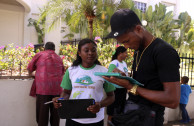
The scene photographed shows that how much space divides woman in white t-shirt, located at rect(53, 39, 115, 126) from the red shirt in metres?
1.45

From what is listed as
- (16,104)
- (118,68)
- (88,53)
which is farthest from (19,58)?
(88,53)

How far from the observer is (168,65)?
4.44 ft

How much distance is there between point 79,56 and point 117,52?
2005 mm

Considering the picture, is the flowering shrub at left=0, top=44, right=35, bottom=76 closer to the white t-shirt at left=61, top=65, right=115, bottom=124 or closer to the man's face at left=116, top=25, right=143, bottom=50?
the white t-shirt at left=61, top=65, right=115, bottom=124

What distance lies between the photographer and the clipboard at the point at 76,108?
202cm

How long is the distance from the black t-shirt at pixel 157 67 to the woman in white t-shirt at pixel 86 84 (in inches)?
27.2

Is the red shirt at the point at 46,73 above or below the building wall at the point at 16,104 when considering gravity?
above

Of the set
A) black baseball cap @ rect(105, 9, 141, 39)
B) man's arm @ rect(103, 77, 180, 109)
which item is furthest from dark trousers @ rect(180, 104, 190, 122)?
black baseball cap @ rect(105, 9, 141, 39)

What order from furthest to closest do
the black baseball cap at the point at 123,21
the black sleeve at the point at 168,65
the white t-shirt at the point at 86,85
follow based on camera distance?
the white t-shirt at the point at 86,85 < the black baseball cap at the point at 123,21 < the black sleeve at the point at 168,65

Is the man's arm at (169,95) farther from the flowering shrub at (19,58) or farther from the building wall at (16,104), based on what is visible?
the flowering shrub at (19,58)

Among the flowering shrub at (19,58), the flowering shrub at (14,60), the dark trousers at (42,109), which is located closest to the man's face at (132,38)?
the dark trousers at (42,109)

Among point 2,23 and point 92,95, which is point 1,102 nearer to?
point 92,95

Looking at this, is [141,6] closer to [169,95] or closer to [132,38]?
[132,38]

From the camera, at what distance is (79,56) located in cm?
254
